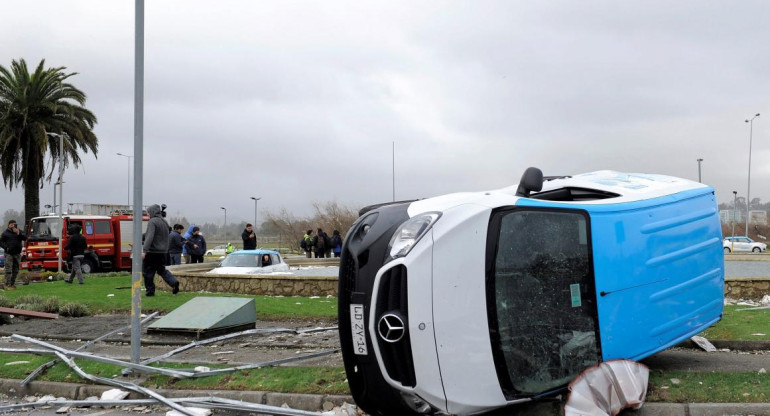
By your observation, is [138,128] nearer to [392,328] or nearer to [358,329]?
[358,329]

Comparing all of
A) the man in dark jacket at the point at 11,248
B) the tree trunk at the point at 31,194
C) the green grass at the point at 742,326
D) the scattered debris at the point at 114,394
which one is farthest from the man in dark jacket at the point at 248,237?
the scattered debris at the point at 114,394

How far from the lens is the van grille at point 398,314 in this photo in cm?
493

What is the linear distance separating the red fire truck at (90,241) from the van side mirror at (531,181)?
25.7 m

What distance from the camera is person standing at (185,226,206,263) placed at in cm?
2377

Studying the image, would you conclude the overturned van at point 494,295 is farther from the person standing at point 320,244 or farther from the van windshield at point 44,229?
the van windshield at point 44,229

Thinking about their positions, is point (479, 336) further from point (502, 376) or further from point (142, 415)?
point (142, 415)

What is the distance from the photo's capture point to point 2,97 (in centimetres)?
3222

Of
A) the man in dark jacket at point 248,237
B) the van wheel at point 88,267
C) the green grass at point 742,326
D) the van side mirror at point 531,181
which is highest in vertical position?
the van side mirror at point 531,181

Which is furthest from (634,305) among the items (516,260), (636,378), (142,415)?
(142,415)

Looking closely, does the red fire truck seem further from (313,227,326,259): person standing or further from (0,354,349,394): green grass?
(0,354,349,394): green grass

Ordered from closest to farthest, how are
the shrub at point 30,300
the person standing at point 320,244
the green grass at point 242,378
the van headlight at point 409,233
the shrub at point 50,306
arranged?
the van headlight at point 409,233 → the green grass at point 242,378 → the shrub at point 50,306 → the shrub at point 30,300 → the person standing at point 320,244

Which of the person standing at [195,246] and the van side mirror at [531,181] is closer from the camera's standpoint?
the van side mirror at [531,181]

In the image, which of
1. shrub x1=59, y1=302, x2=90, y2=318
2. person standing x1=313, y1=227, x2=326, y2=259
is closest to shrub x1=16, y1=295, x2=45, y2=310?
shrub x1=59, y1=302, x2=90, y2=318

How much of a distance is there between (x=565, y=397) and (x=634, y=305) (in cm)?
93
